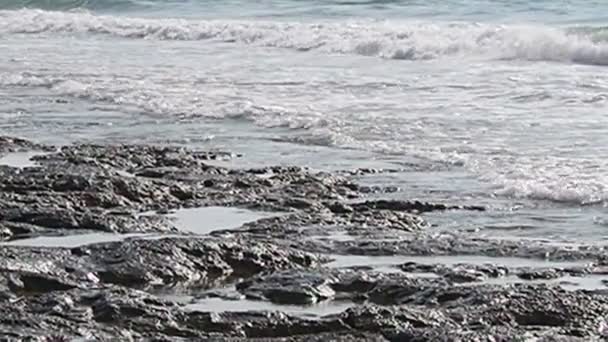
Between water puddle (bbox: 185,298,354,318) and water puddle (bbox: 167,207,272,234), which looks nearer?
water puddle (bbox: 185,298,354,318)

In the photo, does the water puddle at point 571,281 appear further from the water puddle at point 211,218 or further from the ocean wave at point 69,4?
the ocean wave at point 69,4

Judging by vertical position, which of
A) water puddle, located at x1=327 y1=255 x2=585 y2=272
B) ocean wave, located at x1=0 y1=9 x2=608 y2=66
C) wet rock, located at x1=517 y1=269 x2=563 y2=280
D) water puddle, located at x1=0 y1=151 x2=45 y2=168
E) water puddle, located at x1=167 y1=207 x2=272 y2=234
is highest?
wet rock, located at x1=517 y1=269 x2=563 y2=280

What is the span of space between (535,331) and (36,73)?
1176cm

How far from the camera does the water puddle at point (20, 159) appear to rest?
8508 millimetres

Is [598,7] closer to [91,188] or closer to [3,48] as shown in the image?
[3,48]

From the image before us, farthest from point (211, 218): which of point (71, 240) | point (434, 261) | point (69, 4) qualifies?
point (69, 4)

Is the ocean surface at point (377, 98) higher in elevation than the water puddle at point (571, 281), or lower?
lower

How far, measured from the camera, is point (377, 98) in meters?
13.0

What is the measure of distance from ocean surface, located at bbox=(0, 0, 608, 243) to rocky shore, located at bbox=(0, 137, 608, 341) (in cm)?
59

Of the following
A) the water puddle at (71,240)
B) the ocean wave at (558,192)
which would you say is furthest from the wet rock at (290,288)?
the ocean wave at (558,192)

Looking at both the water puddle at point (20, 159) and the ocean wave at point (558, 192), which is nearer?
the ocean wave at point (558, 192)

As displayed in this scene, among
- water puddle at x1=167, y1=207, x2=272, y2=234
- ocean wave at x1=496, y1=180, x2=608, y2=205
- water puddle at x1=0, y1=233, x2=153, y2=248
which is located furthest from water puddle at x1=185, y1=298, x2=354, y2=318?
ocean wave at x1=496, y1=180, x2=608, y2=205

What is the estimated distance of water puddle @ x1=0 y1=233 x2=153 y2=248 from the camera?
618cm

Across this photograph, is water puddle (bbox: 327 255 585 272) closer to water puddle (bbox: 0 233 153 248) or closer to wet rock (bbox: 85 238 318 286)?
wet rock (bbox: 85 238 318 286)
